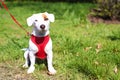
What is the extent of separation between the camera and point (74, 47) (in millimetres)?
7035

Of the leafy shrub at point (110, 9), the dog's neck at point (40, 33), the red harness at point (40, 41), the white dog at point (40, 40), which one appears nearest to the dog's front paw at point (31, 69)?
the white dog at point (40, 40)

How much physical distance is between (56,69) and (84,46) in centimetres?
146

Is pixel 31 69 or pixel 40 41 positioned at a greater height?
pixel 40 41

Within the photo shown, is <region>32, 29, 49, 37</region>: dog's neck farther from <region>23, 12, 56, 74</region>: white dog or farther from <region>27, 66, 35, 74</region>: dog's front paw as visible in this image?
<region>27, 66, 35, 74</region>: dog's front paw

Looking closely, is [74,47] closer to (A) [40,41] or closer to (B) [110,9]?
(A) [40,41]

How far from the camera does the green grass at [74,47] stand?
5.69 meters

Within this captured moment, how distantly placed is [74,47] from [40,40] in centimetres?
157

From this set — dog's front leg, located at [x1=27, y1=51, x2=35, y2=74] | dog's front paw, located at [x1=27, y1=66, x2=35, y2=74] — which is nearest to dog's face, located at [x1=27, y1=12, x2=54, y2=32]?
dog's front leg, located at [x1=27, y1=51, x2=35, y2=74]

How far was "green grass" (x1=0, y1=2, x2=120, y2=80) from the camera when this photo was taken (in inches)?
224

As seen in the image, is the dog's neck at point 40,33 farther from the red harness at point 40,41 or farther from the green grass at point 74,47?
the green grass at point 74,47

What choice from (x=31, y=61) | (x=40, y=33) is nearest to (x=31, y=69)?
(x=31, y=61)

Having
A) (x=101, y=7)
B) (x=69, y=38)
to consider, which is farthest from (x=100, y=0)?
(x=69, y=38)

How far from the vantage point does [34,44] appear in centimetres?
561

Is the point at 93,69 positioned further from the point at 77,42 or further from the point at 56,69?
the point at 77,42
